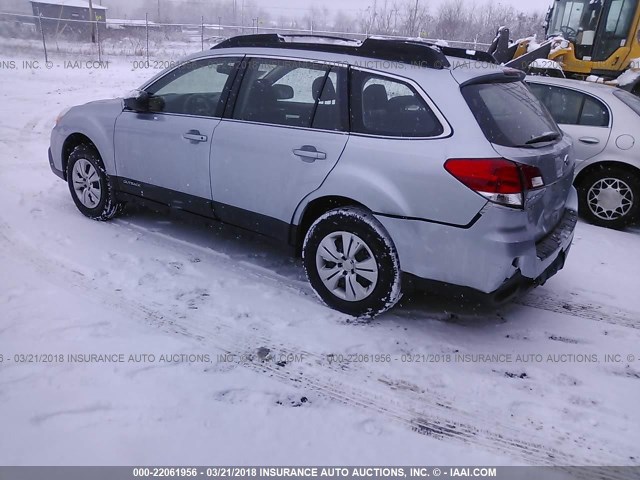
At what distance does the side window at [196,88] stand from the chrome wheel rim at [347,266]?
4.95 ft

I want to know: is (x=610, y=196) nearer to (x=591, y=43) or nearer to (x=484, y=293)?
(x=484, y=293)

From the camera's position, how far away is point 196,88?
14.9ft

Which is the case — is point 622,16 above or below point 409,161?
above

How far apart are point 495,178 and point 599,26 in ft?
38.5

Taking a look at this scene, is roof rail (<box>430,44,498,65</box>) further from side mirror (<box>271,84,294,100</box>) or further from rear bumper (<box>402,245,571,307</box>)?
rear bumper (<box>402,245,571,307</box>)

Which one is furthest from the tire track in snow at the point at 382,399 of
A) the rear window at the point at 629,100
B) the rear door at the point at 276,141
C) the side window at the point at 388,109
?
the rear window at the point at 629,100

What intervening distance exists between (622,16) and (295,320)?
1222 cm

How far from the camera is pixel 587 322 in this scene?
379cm

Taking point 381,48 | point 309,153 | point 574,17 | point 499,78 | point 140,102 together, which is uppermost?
point 574,17

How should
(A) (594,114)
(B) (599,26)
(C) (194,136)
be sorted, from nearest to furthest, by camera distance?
1. (C) (194,136)
2. (A) (594,114)
3. (B) (599,26)

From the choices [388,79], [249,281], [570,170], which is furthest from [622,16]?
[249,281]

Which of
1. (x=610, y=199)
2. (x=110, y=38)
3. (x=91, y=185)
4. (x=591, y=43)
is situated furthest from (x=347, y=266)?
(x=110, y=38)

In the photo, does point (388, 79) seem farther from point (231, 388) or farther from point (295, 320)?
point (231, 388)

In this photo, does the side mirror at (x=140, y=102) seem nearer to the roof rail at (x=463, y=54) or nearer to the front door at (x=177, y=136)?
the front door at (x=177, y=136)
